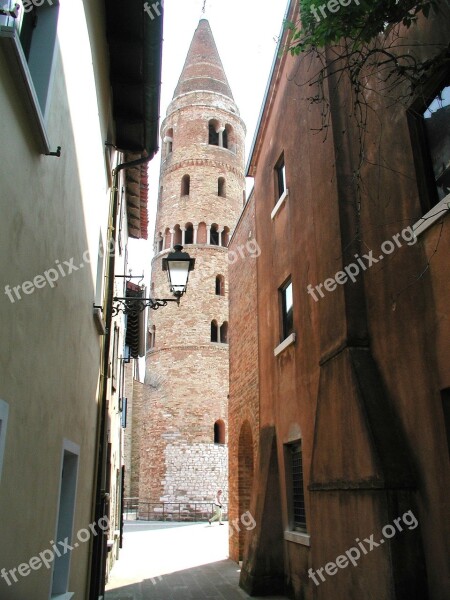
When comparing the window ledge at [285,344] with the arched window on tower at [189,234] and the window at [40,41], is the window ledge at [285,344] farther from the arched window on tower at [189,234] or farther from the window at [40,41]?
the arched window on tower at [189,234]

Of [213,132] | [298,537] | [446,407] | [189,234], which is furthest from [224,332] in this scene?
[446,407]

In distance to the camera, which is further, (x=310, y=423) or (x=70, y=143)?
(x=310, y=423)

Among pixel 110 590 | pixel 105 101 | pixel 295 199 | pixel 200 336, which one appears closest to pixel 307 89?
pixel 295 199

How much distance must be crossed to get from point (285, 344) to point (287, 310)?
32.7 inches

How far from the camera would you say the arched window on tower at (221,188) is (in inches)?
1441

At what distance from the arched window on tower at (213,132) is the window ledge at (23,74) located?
1405 inches

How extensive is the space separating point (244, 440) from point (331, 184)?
7934 millimetres

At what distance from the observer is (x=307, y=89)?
32.9 ft

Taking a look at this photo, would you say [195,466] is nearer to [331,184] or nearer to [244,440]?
[244,440]

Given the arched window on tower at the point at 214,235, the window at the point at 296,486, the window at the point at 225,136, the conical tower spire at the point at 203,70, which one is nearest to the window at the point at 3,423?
the window at the point at 296,486

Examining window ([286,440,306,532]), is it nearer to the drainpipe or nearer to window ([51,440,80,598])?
the drainpipe

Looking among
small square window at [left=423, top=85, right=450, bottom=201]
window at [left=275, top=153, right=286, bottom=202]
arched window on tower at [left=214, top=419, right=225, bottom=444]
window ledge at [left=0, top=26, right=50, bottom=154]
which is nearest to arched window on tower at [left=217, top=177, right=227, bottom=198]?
arched window on tower at [left=214, top=419, right=225, bottom=444]

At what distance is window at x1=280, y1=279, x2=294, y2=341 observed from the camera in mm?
10562

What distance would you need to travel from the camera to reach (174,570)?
13070 mm
